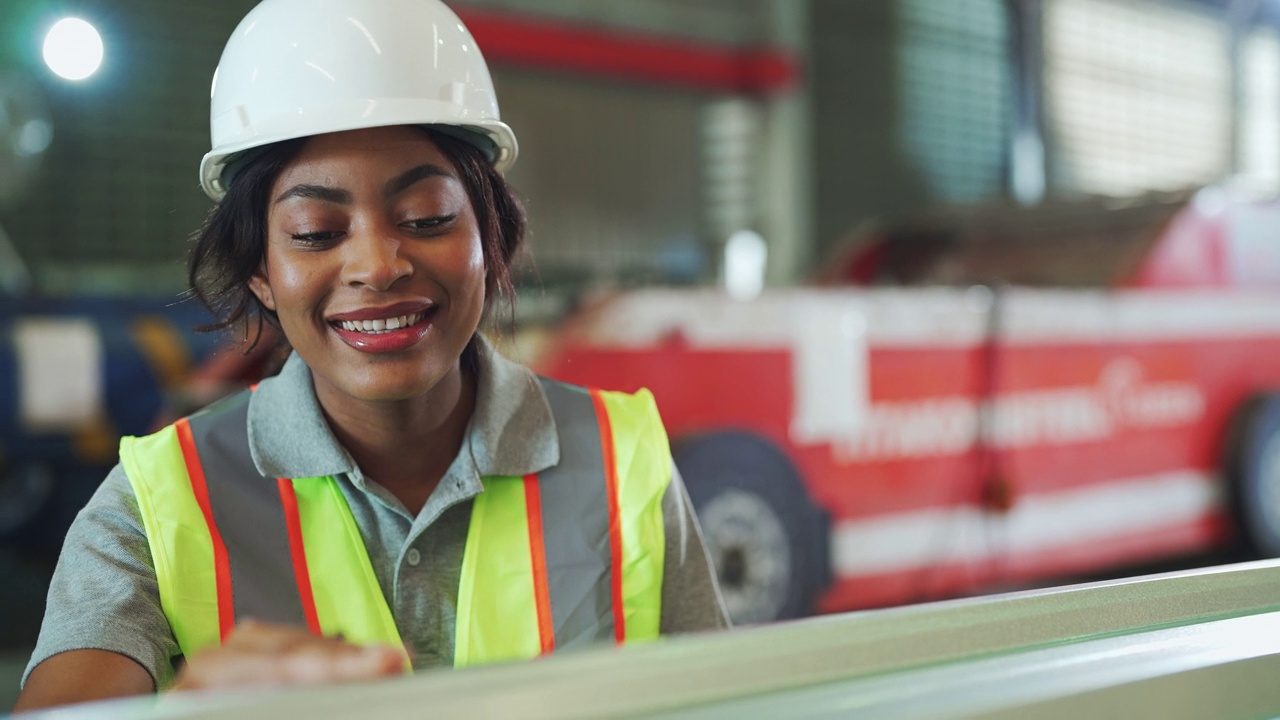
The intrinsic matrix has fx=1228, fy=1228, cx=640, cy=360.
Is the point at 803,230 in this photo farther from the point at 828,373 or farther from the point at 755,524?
the point at 755,524

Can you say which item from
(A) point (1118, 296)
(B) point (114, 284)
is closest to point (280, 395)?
(A) point (1118, 296)

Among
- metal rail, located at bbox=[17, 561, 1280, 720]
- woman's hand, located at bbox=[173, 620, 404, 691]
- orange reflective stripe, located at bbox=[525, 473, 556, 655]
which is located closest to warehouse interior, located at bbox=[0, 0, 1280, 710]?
orange reflective stripe, located at bbox=[525, 473, 556, 655]

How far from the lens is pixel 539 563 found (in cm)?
138

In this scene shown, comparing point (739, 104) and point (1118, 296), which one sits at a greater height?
point (739, 104)

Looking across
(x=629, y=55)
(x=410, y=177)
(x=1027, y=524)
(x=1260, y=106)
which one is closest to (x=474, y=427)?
(x=410, y=177)

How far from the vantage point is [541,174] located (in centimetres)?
862

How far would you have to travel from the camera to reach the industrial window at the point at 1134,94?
11.8 metres

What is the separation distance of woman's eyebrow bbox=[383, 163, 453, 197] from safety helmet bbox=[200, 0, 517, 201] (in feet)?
0.16

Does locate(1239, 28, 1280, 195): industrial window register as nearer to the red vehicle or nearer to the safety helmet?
the red vehicle

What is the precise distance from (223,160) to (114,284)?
20.2ft

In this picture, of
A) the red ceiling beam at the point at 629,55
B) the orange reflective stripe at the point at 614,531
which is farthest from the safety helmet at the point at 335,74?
the red ceiling beam at the point at 629,55

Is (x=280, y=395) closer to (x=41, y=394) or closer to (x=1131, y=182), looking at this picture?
(x=41, y=394)

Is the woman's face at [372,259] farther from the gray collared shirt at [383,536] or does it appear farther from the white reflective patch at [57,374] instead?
the white reflective patch at [57,374]

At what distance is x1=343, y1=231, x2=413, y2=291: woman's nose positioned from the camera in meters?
1.25
